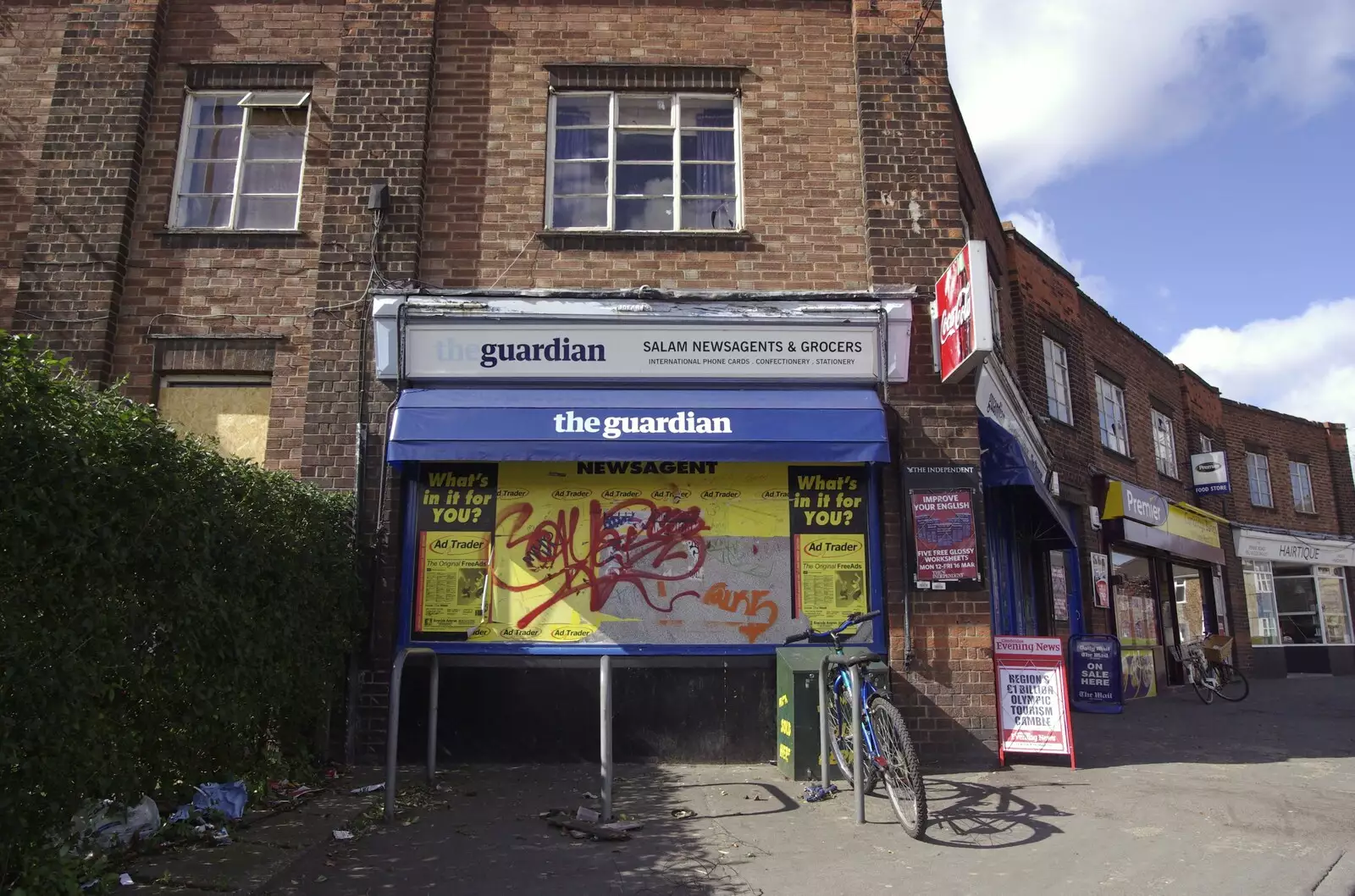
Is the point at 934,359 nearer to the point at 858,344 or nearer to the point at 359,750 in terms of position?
the point at 858,344

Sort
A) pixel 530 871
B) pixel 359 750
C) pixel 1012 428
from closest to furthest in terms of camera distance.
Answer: pixel 530 871
pixel 359 750
pixel 1012 428

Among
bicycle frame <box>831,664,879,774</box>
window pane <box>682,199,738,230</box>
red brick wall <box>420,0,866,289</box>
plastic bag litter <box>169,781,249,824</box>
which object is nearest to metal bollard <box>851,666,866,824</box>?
bicycle frame <box>831,664,879,774</box>

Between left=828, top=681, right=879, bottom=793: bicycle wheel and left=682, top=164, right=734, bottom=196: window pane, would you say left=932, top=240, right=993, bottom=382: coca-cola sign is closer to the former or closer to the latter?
left=682, top=164, right=734, bottom=196: window pane

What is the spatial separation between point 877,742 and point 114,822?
14.2 feet

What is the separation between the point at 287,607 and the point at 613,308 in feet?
12.1

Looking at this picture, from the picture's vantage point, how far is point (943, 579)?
7.83 metres

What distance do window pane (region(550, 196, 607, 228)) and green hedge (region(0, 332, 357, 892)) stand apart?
3.75 m

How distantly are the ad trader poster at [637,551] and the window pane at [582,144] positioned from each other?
3178mm

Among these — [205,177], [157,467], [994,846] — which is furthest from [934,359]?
[205,177]

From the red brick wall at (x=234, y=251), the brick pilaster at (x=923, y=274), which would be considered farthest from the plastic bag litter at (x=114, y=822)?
the brick pilaster at (x=923, y=274)

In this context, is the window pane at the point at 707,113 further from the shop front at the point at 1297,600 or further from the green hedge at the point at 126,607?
the shop front at the point at 1297,600

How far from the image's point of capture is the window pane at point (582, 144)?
29.8 feet

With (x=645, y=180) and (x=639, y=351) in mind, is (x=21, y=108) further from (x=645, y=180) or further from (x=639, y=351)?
(x=639, y=351)

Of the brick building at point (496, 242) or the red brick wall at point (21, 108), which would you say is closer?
the brick building at point (496, 242)
